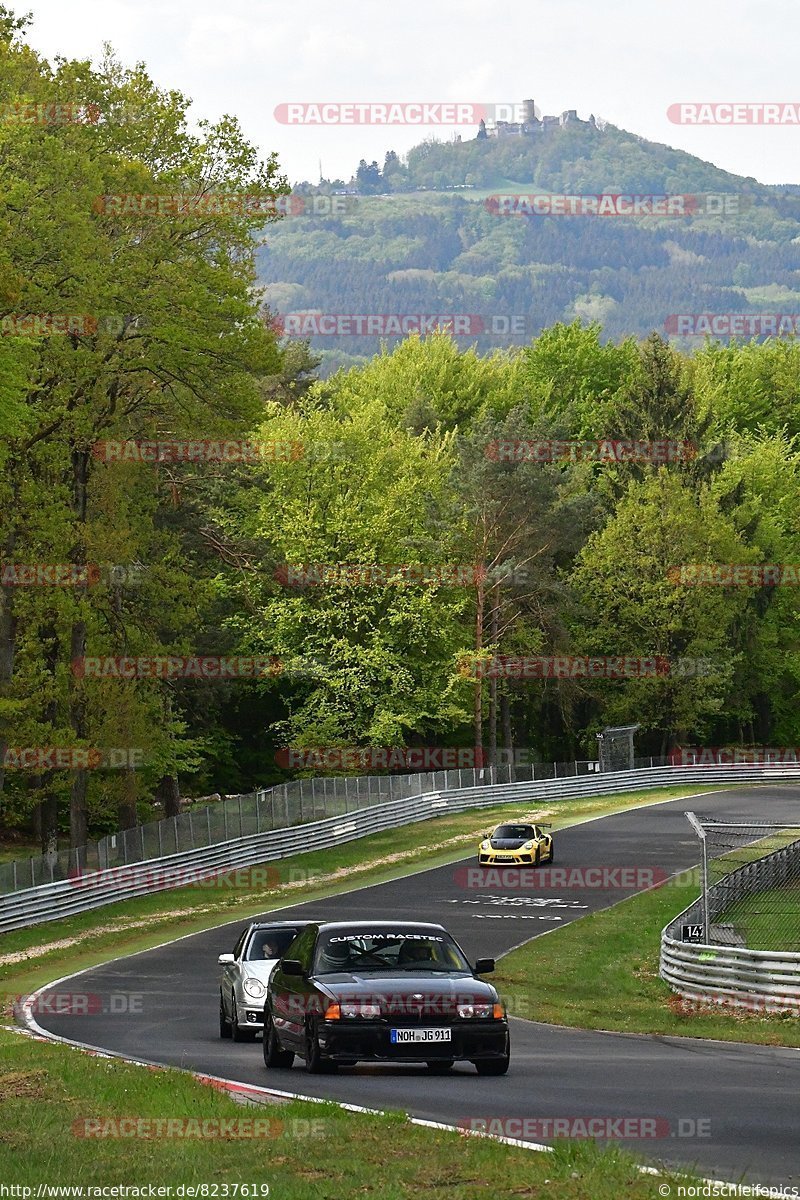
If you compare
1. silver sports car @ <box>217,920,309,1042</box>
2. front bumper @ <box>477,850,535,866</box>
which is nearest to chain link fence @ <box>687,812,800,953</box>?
silver sports car @ <box>217,920,309,1042</box>

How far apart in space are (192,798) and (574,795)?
1772 centimetres

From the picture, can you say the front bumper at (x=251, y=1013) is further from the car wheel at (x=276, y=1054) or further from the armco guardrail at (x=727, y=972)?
the armco guardrail at (x=727, y=972)

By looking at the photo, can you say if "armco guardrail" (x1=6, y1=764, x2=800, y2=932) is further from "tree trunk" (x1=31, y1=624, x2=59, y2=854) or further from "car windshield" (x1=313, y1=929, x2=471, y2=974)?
"car windshield" (x1=313, y1=929, x2=471, y2=974)

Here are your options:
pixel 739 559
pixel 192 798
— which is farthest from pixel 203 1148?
pixel 739 559

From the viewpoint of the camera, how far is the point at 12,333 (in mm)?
36031

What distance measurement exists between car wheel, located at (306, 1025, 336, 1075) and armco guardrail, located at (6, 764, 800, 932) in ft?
83.5

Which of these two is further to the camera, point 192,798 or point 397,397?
point 397,397

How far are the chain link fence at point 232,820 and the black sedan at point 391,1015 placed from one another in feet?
82.7

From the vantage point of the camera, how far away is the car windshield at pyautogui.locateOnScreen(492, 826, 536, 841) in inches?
1939

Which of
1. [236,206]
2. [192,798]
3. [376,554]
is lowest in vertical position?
[192,798]

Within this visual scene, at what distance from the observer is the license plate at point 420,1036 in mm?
15250

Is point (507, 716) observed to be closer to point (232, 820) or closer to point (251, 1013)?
point (232, 820)

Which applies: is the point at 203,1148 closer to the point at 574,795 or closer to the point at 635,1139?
the point at 635,1139

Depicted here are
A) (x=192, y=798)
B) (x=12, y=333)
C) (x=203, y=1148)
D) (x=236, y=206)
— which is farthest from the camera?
(x=192, y=798)
